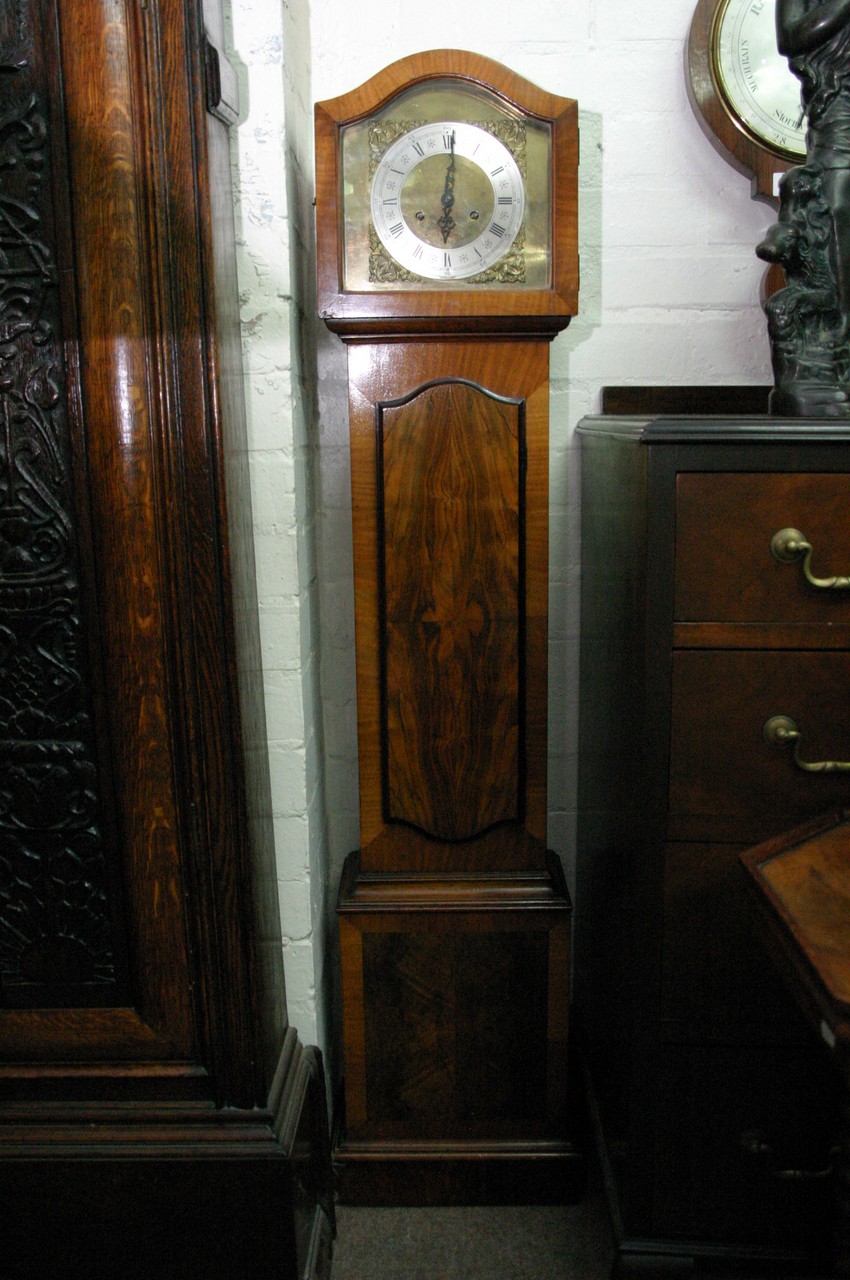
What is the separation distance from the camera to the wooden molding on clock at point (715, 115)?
1680 millimetres

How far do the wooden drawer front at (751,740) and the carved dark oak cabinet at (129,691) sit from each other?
579 millimetres

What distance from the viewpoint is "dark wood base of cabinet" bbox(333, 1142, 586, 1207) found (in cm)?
171

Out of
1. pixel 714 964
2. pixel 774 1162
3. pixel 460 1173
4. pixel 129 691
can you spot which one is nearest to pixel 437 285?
pixel 129 691

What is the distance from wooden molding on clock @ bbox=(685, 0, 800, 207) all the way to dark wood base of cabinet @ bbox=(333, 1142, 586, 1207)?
1.67 m

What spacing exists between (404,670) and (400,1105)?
740mm

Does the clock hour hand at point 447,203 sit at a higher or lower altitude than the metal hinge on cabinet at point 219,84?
lower

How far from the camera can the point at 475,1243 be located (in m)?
1.66

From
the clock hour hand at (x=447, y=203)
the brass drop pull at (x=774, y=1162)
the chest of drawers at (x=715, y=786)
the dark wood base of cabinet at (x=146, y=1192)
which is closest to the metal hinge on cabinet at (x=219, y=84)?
the clock hour hand at (x=447, y=203)

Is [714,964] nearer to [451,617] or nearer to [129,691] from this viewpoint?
[451,617]

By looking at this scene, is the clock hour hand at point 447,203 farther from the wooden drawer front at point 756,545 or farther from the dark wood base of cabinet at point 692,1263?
the dark wood base of cabinet at point 692,1263

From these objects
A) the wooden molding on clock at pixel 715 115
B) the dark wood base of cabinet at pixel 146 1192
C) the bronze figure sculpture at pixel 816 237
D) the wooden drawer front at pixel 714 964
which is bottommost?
the dark wood base of cabinet at pixel 146 1192

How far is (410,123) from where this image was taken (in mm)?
1485

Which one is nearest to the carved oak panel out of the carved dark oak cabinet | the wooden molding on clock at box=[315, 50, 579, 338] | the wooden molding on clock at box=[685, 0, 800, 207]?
the carved dark oak cabinet

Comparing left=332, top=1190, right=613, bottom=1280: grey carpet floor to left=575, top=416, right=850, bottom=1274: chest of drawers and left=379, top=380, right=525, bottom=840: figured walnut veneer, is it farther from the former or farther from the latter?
left=379, top=380, right=525, bottom=840: figured walnut veneer
